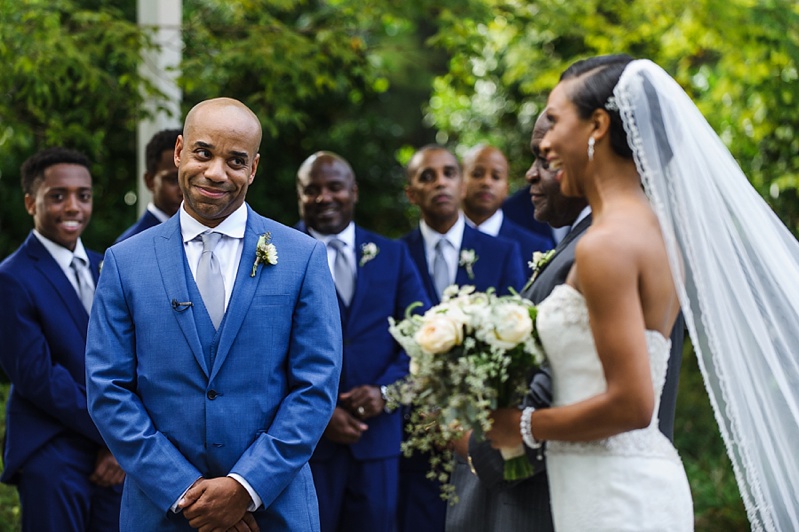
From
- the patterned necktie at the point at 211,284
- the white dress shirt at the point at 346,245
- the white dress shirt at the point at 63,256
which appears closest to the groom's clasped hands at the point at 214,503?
the patterned necktie at the point at 211,284

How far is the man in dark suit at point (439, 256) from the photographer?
6574 mm

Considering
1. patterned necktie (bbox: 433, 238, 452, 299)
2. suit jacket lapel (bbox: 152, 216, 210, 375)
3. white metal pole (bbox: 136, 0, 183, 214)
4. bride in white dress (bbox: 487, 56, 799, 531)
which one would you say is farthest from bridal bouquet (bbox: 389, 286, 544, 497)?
white metal pole (bbox: 136, 0, 183, 214)

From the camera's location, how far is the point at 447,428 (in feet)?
11.5

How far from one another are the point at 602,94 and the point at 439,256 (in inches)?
142

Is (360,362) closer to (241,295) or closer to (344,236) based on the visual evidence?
(344,236)

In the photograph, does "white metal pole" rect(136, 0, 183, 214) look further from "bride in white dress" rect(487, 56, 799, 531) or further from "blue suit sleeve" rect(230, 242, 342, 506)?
"bride in white dress" rect(487, 56, 799, 531)

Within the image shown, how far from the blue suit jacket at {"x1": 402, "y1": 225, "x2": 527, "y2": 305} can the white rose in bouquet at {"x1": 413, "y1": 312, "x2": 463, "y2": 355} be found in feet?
10.6

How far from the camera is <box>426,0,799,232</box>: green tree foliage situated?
881cm

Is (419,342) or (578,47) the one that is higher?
(578,47)

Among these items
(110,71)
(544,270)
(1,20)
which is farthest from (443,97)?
(544,270)

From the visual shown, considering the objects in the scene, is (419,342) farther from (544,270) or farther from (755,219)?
(755,219)

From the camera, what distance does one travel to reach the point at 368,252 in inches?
250

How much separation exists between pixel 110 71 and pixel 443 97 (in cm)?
816

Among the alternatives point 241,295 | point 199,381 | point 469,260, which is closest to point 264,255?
point 241,295
